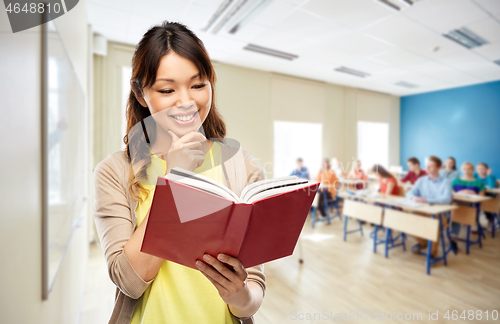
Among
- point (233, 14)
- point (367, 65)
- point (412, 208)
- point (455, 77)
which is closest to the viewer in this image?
point (233, 14)

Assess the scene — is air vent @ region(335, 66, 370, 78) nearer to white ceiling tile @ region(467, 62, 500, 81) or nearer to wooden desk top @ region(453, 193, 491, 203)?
white ceiling tile @ region(467, 62, 500, 81)

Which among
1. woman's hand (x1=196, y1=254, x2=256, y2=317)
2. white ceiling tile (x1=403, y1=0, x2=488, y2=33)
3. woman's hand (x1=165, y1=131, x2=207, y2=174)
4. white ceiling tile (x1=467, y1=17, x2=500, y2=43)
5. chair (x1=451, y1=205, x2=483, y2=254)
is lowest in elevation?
chair (x1=451, y1=205, x2=483, y2=254)

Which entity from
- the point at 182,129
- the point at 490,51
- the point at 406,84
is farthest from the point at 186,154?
the point at 406,84

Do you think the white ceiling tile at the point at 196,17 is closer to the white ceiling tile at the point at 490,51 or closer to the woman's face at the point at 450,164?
the white ceiling tile at the point at 490,51

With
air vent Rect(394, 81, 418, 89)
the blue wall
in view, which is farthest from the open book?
the blue wall

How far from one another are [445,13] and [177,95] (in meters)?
3.58

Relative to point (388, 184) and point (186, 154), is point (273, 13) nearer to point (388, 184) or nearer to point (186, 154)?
point (186, 154)

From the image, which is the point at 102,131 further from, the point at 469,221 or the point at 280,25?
the point at 469,221

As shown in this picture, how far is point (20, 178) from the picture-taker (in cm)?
78

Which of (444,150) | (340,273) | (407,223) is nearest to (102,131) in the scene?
(340,273)

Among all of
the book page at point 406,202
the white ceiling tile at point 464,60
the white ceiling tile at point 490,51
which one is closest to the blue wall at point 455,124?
the white ceiling tile at point 464,60

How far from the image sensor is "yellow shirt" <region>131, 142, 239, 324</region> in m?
0.66

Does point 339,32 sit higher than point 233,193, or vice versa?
point 339,32

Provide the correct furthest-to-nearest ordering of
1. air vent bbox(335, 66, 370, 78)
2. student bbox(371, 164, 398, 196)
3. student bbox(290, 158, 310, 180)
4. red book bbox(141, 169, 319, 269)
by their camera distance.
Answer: air vent bbox(335, 66, 370, 78) < student bbox(290, 158, 310, 180) < student bbox(371, 164, 398, 196) < red book bbox(141, 169, 319, 269)
